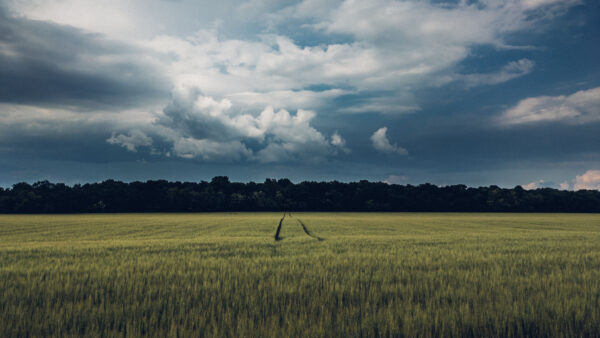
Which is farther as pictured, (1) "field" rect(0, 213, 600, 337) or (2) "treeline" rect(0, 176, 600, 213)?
(2) "treeline" rect(0, 176, 600, 213)

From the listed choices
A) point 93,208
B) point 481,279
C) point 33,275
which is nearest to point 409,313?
point 481,279

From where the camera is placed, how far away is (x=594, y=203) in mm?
109188

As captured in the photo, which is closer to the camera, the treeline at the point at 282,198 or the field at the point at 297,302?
the field at the point at 297,302

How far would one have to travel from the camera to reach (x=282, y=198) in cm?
12106

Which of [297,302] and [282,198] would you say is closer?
[297,302]

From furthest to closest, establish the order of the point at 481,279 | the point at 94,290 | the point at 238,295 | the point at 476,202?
the point at 476,202 < the point at 481,279 < the point at 94,290 < the point at 238,295

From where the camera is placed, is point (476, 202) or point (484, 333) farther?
point (476, 202)

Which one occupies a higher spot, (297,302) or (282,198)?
(297,302)

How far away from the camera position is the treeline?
104 metres

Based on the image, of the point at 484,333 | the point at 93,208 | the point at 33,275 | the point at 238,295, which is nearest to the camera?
the point at 484,333

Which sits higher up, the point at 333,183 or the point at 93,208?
the point at 333,183

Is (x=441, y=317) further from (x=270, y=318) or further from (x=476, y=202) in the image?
(x=476, y=202)

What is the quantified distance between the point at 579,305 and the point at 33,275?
34.1ft

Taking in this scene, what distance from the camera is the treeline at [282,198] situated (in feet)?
342
